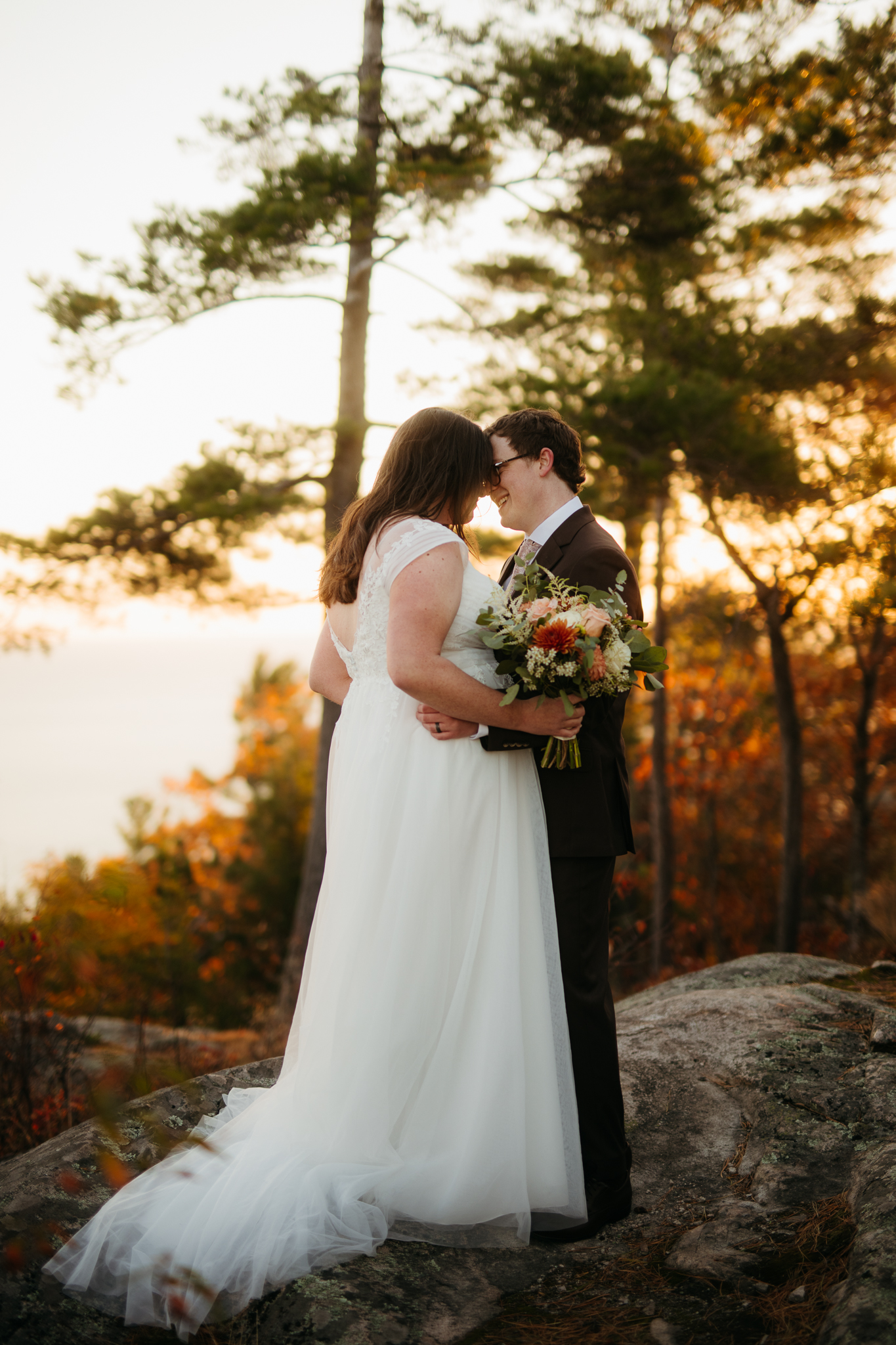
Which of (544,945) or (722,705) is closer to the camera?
(544,945)

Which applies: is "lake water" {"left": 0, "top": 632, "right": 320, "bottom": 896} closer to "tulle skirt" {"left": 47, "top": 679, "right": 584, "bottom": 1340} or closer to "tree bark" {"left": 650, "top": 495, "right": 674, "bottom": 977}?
"tree bark" {"left": 650, "top": 495, "right": 674, "bottom": 977}

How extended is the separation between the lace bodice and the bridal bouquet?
0.21 ft

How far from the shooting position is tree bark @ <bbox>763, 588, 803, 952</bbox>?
9.92m

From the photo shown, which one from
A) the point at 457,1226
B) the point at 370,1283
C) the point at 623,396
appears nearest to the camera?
the point at 370,1283

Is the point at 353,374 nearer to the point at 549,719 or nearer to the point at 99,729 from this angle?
the point at 549,719

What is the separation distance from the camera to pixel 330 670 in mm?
3193

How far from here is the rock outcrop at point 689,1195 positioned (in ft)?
6.68

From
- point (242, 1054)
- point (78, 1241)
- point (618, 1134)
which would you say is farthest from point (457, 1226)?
point (242, 1054)

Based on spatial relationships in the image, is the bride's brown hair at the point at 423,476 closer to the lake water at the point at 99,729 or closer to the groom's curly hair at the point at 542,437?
the groom's curly hair at the point at 542,437

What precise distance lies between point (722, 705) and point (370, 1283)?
13873 mm

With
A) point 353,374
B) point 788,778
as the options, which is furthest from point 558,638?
point 788,778

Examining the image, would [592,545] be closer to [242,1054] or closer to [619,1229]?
[619,1229]

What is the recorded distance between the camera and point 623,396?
28.1 ft

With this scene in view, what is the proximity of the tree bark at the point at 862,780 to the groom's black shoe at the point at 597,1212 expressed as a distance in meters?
9.13
